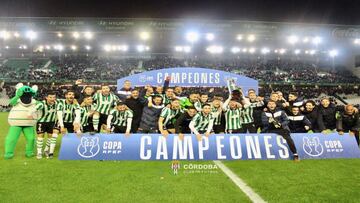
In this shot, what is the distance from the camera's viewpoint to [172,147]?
847 cm

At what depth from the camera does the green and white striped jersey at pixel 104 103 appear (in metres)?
9.84

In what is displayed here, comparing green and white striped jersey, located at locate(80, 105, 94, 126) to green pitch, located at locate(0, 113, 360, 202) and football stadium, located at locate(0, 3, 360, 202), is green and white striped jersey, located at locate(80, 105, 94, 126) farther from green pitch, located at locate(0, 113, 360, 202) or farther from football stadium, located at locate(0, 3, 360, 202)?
green pitch, located at locate(0, 113, 360, 202)

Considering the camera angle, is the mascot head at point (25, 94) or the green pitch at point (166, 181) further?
the mascot head at point (25, 94)

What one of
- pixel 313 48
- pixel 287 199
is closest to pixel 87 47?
pixel 313 48

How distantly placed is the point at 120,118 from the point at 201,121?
2292 millimetres

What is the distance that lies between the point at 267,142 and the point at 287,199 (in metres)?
3.17

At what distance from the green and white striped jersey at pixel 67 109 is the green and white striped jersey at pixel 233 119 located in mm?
4339

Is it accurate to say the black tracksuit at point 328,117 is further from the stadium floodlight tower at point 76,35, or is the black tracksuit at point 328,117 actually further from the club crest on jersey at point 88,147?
the stadium floodlight tower at point 76,35

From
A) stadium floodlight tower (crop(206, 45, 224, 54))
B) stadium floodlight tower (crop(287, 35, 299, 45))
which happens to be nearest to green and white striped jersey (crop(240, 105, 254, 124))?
stadium floodlight tower (crop(287, 35, 299, 45))

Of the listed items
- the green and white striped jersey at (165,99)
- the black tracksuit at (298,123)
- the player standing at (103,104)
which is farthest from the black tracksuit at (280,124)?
the player standing at (103,104)

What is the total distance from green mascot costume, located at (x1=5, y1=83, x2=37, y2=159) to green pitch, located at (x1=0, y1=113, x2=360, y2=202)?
567mm

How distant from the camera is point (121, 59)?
4822cm

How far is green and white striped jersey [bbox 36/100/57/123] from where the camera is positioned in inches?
368

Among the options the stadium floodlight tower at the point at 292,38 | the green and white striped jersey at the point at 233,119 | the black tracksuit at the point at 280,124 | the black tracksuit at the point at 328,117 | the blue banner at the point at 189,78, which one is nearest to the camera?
the black tracksuit at the point at 280,124
